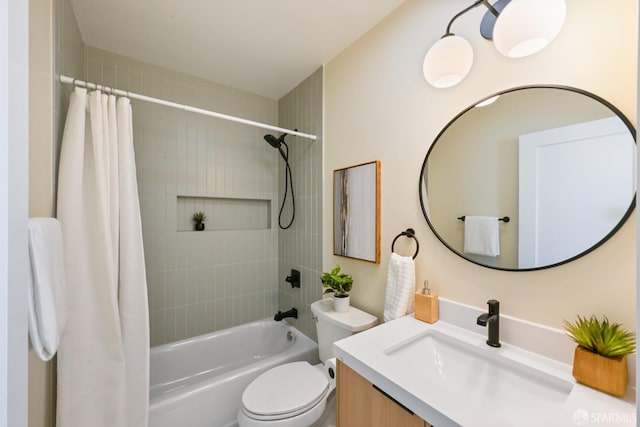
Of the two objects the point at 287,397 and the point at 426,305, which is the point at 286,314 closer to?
the point at 287,397

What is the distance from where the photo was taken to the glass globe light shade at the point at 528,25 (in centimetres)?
74

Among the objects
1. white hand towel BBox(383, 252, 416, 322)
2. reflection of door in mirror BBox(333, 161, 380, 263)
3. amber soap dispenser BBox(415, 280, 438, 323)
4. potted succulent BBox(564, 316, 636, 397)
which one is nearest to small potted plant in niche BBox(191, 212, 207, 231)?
reflection of door in mirror BBox(333, 161, 380, 263)

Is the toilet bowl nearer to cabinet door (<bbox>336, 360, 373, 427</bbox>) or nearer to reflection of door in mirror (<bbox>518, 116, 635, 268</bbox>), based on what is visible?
cabinet door (<bbox>336, 360, 373, 427</bbox>)

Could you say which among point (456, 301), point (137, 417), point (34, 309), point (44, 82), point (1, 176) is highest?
point (44, 82)

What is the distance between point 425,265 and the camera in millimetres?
1179

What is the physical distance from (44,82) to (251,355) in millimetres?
2107

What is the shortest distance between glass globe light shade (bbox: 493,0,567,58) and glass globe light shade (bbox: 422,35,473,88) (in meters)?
0.14

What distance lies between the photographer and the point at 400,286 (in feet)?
3.91

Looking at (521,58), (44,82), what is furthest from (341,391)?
(44,82)

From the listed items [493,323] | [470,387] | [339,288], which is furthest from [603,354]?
[339,288]

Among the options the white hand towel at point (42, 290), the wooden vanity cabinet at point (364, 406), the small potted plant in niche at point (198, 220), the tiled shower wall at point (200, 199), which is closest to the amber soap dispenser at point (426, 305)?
the wooden vanity cabinet at point (364, 406)

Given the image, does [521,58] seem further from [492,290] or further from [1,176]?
[1,176]

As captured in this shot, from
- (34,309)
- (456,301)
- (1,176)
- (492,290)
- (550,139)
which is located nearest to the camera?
(1,176)

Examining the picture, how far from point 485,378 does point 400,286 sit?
0.45 metres
